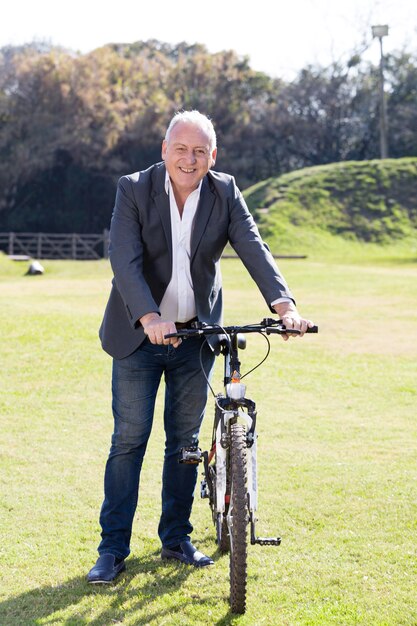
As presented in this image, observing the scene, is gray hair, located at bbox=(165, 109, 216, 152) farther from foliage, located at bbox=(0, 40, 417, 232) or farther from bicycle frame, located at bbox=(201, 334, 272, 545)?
foliage, located at bbox=(0, 40, 417, 232)

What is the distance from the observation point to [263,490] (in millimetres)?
6195

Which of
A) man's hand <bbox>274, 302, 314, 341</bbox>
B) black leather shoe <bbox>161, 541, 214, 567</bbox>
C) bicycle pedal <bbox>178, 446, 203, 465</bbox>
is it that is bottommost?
black leather shoe <bbox>161, 541, 214, 567</bbox>

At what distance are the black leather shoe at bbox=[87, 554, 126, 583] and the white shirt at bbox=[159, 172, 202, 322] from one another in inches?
47.0

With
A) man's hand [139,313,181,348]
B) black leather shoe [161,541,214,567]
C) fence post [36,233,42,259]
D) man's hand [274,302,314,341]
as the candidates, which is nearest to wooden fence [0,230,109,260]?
fence post [36,233,42,259]

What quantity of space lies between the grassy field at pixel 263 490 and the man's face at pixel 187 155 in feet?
6.14

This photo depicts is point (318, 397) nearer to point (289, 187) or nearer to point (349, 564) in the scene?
point (349, 564)

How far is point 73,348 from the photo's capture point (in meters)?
11.9

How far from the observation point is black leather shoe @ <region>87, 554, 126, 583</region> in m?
4.42

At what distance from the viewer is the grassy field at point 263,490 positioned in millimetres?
4238

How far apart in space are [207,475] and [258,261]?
3.33 ft

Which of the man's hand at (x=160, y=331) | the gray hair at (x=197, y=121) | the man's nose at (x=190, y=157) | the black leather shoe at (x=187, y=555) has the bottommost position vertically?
the black leather shoe at (x=187, y=555)

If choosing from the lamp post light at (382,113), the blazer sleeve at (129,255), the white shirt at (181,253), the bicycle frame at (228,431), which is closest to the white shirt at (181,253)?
the white shirt at (181,253)

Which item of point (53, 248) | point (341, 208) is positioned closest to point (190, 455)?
point (53, 248)

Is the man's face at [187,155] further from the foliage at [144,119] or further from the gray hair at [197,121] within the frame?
the foliage at [144,119]
